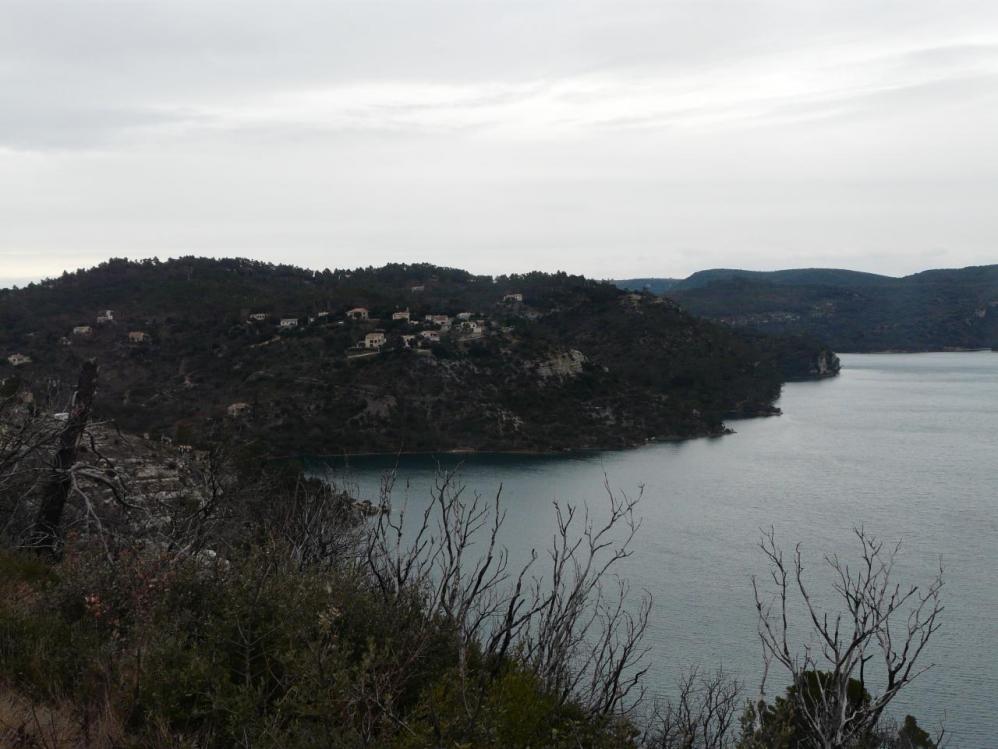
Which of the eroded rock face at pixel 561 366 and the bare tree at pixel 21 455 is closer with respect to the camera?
the bare tree at pixel 21 455

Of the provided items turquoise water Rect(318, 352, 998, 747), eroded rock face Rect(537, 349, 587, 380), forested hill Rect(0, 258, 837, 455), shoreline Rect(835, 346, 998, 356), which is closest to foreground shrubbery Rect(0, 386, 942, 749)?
turquoise water Rect(318, 352, 998, 747)

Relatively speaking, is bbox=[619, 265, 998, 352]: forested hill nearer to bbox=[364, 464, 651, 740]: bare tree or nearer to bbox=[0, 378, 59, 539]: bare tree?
bbox=[364, 464, 651, 740]: bare tree

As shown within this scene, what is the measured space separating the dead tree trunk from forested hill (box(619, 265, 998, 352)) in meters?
129

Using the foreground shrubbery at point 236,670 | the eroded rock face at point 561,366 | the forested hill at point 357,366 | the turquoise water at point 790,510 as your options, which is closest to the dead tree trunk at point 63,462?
the foreground shrubbery at point 236,670

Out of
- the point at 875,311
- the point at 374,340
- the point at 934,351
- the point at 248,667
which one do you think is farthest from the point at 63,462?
the point at 875,311

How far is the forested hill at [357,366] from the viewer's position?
51281 mm

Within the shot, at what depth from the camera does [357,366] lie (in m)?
58.0

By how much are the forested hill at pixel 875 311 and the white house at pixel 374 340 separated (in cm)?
8196

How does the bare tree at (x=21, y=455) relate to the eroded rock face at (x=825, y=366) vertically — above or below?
above

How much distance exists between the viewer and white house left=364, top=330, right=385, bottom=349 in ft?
202

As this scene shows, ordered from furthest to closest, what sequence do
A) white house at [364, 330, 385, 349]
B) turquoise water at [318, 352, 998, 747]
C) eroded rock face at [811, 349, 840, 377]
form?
eroded rock face at [811, 349, 840, 377]
white house at [364, 330, 385, 349]
turquoise water at [318, 352, 998, 747]

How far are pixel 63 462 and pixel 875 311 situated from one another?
155508mm

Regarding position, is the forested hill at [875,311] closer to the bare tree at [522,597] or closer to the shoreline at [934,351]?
the shoreline at [934,351]

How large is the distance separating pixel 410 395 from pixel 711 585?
33569 millimetres
